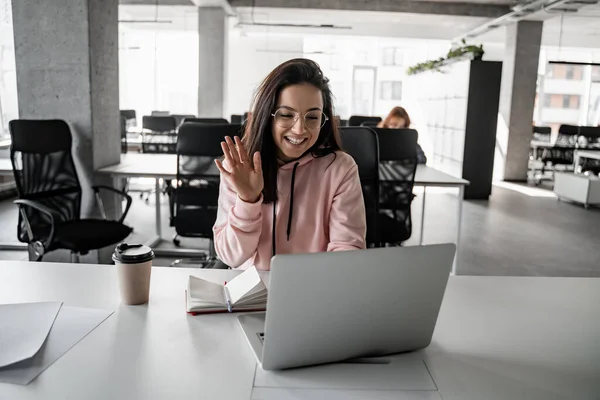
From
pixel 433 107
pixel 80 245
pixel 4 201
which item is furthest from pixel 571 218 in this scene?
pixel 4 201

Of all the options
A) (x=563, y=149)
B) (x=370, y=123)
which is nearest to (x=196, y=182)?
(x=370, y=123)

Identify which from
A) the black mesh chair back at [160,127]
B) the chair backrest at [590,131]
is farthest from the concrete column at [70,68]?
the chair backrest at [590,131]

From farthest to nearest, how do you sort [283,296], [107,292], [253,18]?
[253,18], [107,292], [283,296]

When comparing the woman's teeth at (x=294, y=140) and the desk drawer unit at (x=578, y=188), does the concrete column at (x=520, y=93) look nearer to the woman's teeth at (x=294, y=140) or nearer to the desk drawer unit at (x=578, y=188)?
the desk drawer unit at (x=578, y=188)

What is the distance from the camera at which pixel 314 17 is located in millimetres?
10078

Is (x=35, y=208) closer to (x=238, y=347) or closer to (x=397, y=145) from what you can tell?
(x=397, y=145)

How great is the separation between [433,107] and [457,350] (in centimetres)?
988

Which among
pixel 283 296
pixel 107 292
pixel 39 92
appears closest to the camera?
pixel 283 296

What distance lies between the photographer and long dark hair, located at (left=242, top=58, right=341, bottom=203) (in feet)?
4.78

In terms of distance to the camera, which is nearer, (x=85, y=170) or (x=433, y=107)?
(x=85, y=170)

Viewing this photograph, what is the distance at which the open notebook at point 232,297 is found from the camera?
1.15 m

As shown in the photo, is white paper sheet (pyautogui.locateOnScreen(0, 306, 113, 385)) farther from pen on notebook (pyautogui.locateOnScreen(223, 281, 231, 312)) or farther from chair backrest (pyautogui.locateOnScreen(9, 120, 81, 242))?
chair backrest (pyautogui.locateOnScreen(9, 120, 81, 242))

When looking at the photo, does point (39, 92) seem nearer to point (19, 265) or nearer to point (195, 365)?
point (19, 265)

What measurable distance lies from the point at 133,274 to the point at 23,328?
0.24m
